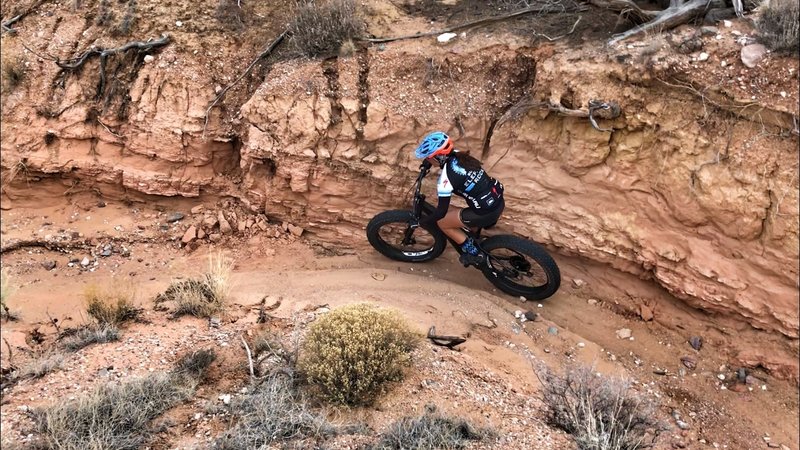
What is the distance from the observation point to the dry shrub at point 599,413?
4449 millimetres

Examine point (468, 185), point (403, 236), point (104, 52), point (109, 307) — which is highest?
point (104, 52)

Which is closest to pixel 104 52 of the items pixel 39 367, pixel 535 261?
pixel 39 367

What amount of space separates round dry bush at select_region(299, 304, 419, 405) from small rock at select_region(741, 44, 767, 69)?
3.99 metres

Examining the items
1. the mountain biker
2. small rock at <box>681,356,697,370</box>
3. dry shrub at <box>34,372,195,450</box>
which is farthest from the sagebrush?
small rock at <box>681,356,697,370</box>

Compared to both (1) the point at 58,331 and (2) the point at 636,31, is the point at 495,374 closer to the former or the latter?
(2) the point at 636,31

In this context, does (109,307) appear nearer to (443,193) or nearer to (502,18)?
(443,193)

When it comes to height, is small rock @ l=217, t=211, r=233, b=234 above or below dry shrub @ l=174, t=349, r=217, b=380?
above

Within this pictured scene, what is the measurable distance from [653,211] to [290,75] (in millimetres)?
4263

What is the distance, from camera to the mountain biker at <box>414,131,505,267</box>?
572 cm

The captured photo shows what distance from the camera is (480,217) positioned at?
237 inches

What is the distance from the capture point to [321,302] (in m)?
6.25

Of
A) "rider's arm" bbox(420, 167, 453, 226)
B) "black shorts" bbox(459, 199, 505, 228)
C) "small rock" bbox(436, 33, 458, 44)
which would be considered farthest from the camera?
"small rock" bbox(436, 33, 458, 44)

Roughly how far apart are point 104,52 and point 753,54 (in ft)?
23.3

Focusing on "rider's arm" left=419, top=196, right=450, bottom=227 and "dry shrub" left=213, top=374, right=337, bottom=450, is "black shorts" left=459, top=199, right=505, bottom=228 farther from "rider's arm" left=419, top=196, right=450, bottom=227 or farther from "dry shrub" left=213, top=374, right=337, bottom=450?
"dry shrub" left=213, top=374, right=337, bottom=450
